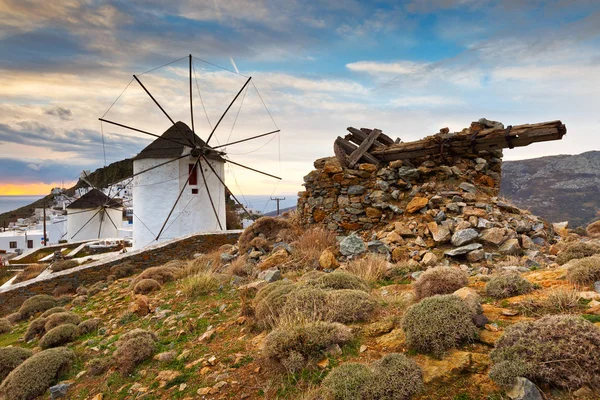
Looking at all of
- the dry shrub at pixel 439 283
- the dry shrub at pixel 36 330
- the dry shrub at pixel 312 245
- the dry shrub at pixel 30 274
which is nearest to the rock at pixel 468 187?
the dry shrub at pixel 312 245

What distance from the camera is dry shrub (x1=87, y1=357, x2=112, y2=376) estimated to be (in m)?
5.16

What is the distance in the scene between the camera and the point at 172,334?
5.85 meters

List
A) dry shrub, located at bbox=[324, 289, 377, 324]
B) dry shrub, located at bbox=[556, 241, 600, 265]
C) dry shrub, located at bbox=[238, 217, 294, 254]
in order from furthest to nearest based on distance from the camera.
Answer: dry shrub, located at bbox=[238, 217, 294, 254] → dry shrub, located at bbox=[556, 241, 600, 265] → dry shrub, located at bbox=[324, 289, 377, 324]

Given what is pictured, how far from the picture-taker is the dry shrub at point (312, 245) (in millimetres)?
8141

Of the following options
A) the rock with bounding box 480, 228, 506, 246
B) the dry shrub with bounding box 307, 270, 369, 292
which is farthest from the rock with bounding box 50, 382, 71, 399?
the rock with bounding box 480, 228, 506, 246

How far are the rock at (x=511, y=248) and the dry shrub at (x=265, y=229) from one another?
5.84 meters

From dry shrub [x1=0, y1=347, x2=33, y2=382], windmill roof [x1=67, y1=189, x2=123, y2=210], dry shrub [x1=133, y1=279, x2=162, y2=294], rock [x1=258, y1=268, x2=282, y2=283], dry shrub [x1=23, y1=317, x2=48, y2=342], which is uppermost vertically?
windmill roof [x1=67, y1=189, x2=123, y2=210]

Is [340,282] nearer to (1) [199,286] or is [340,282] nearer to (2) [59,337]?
(1) [199,286]

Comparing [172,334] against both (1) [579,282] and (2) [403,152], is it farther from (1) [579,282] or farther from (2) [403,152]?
(2) [403,152]

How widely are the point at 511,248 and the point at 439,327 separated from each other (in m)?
4.09

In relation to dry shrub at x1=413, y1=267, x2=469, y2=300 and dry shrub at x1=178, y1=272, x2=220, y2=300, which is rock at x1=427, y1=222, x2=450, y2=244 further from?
dry shrub at x1=178, y1=272, x2=220, y2=300

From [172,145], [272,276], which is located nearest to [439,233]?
[272,276]

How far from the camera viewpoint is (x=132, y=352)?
5.06 m

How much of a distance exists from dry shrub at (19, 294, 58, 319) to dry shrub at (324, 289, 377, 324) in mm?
10665
